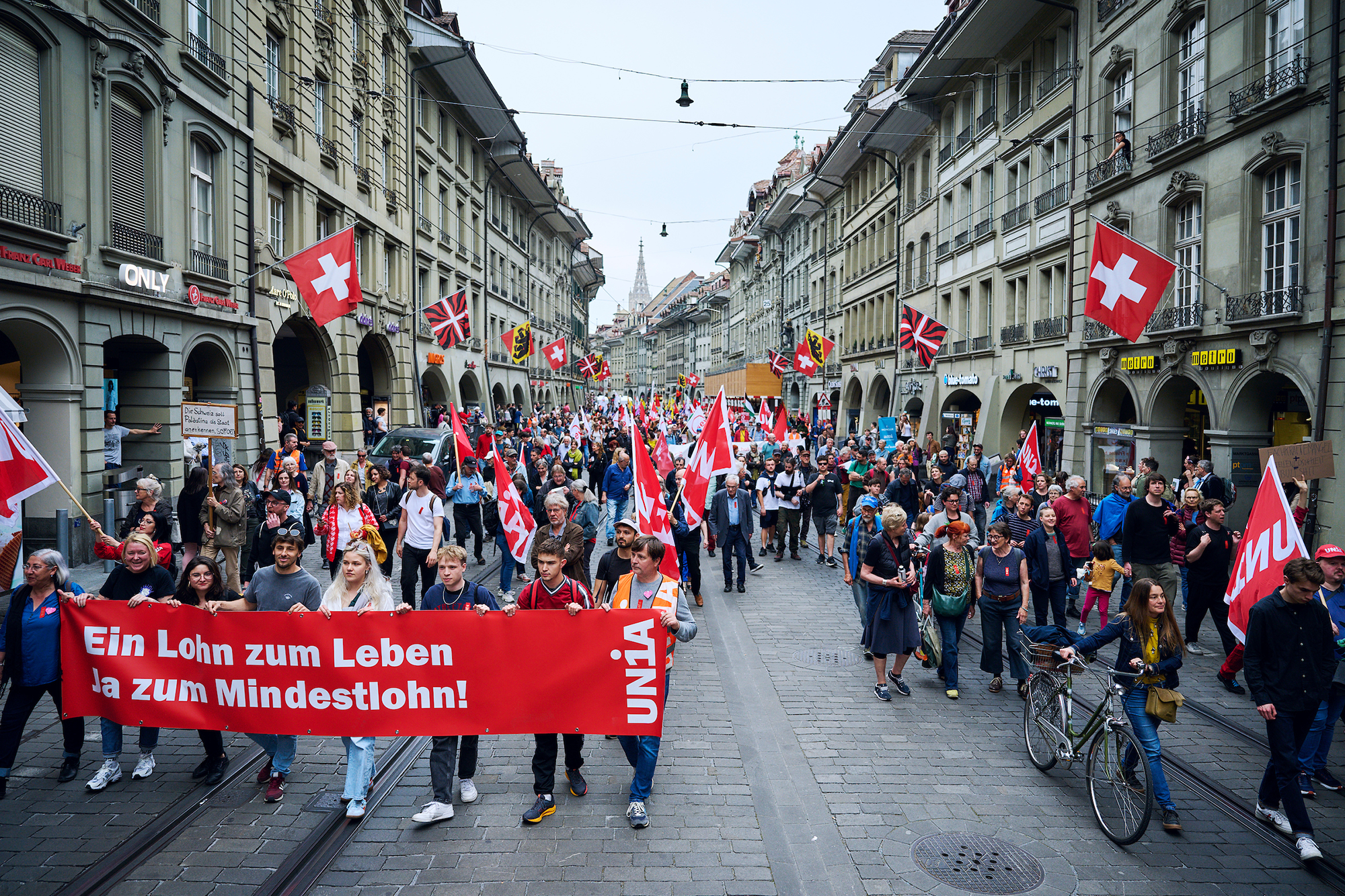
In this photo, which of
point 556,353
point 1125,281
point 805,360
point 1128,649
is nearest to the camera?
point 1128,649

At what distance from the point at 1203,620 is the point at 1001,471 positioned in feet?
21.8

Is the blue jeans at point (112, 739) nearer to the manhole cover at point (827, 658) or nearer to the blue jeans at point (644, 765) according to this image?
the blue jeans at point (644, 765)

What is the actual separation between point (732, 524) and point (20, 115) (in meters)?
11.6

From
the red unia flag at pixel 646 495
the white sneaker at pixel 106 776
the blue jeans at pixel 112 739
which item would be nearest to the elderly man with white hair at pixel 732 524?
the red unia flag at pixel 646 495

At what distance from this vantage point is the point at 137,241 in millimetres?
14258

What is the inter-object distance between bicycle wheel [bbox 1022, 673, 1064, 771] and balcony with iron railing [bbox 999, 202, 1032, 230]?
20.9 m

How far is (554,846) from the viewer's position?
492cm

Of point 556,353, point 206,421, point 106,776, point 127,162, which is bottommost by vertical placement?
point 106,776

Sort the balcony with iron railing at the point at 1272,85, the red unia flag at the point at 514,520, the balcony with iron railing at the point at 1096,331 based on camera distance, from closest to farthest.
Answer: the red unia flag at the point at 514,520 < the balcony with iron railing at the point at 1272,85 < the balcony with iron railing at the point at 1096,331

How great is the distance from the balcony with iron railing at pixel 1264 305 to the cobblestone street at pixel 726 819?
367 inches

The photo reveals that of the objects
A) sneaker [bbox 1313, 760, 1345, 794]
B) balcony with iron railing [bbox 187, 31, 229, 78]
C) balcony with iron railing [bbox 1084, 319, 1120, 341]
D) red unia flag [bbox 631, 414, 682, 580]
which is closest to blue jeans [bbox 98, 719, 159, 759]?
red unia flag [bbox 631, 414, 682, 580]

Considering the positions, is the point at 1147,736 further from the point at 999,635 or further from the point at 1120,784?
the point at 999,635

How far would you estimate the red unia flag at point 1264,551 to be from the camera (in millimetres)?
5973

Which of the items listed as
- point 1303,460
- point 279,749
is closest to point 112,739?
point 279,749
